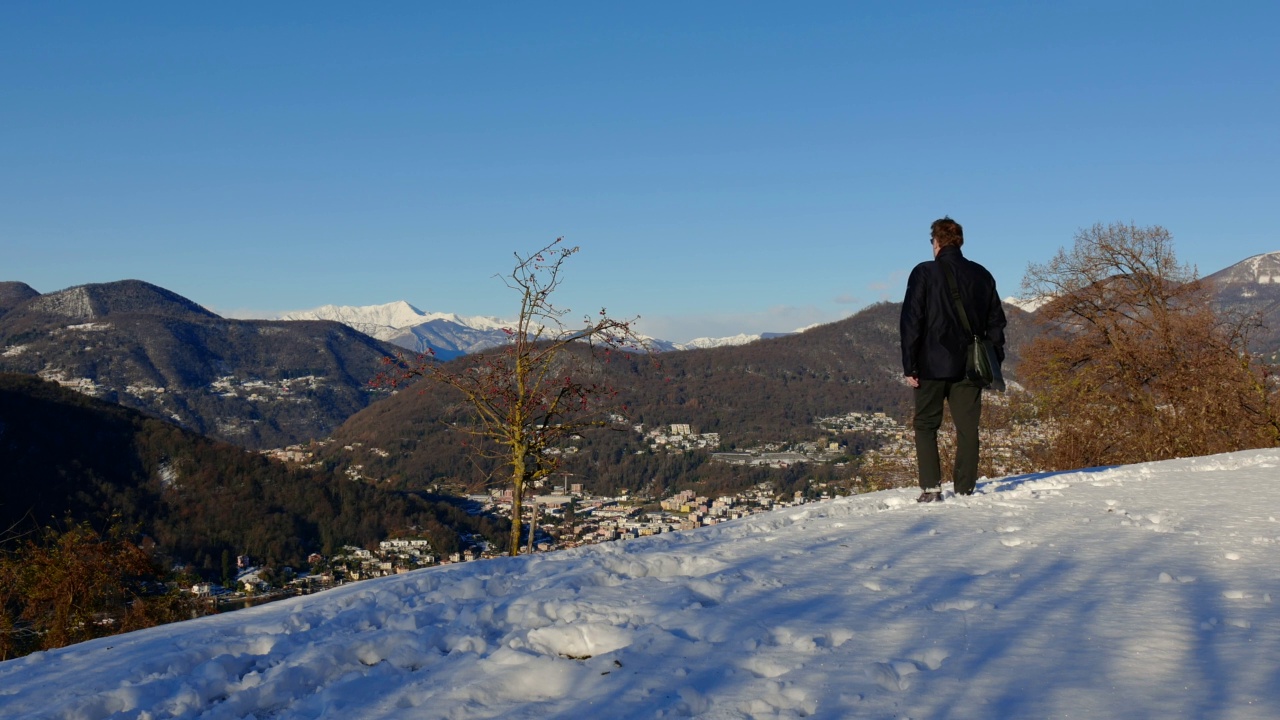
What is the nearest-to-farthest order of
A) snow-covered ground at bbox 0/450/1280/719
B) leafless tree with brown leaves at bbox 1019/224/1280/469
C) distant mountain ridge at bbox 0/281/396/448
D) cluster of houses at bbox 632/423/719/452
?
snow-covered ground at bbox 0/450/1280/719 < leafless tree with brown leaves at bbox 1019/224/1280/469 < cluster of houses at bbox 632/423/719/452 < distant mountain ridge at bbox 0/281/396/448

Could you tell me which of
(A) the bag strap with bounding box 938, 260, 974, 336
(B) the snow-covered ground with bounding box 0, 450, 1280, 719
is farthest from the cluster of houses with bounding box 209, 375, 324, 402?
(B) the snow-covered ground with bounding box 0, 450, 1280, 719

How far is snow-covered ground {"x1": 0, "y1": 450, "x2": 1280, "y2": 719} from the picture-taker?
265 centimetres

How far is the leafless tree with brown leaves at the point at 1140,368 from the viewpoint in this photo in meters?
17.7

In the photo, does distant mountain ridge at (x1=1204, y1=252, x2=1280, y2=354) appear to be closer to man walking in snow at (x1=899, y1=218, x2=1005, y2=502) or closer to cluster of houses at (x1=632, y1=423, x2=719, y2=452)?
man walking in snow at (x1=899, y1=218, x2=1005, y2=502)

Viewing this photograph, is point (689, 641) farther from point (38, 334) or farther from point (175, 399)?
point (38, 334)

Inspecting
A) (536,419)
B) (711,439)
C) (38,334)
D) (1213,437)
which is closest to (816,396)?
(711,439)

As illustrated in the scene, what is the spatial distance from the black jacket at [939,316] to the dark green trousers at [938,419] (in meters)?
0.18

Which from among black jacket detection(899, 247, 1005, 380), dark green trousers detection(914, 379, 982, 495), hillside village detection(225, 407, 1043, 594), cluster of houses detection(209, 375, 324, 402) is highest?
cluster of houses detection(209, 375, 324, 402)

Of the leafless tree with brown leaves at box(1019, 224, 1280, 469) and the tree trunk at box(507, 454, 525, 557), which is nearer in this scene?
the tree trunk at box(507, 454, 525, 557)

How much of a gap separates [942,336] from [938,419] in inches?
31.1

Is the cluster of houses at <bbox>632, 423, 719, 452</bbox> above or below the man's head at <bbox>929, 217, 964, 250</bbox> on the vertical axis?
below

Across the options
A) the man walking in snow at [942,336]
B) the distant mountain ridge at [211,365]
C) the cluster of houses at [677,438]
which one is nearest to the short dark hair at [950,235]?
the man walking in snow at [942,336]

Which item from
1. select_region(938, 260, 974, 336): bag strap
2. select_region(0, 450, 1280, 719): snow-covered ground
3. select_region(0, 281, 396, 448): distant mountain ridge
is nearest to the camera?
select_region(0, 450, 1280, 719): snow-covered ground

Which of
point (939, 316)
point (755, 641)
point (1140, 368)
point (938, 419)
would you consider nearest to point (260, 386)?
point (1140, 368)
